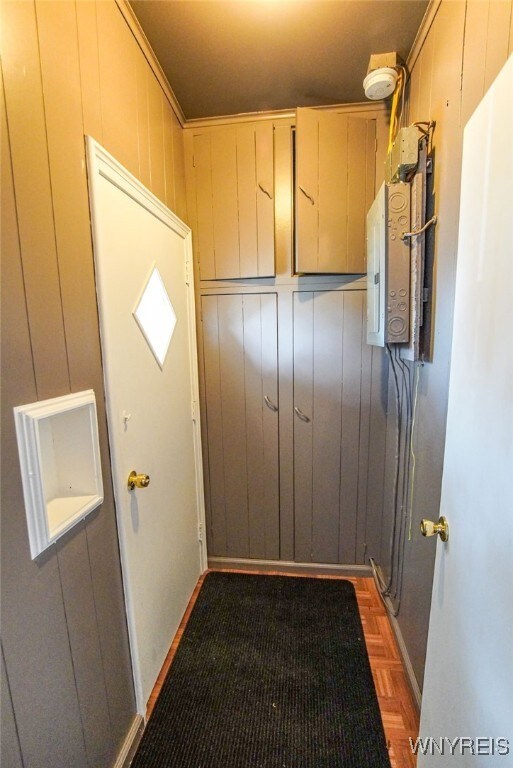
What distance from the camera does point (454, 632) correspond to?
2.65ft

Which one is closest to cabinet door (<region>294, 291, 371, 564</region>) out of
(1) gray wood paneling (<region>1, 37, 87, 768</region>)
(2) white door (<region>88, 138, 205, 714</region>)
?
(2) white door (<region>88, 138, 205, 714</region>)

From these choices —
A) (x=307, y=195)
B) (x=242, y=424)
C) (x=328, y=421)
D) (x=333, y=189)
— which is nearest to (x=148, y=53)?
(x=307, y=195)

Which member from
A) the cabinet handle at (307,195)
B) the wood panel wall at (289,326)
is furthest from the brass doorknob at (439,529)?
the cabinet handle at (307,195)

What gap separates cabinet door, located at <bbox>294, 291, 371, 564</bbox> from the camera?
1.89 m

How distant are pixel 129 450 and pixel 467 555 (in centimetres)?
110

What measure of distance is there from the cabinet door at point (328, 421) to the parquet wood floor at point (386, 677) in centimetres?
31

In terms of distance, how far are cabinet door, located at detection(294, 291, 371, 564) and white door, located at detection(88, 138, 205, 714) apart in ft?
2.20

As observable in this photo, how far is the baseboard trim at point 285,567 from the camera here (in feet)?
6.78

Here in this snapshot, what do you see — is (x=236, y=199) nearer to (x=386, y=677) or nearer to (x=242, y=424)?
(x=242, y=424)

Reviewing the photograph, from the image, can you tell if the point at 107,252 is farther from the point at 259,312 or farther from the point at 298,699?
the point at 298,699

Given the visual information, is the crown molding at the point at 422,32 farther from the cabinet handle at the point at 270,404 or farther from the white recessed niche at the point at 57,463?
the white recessed niche at the point at 57,463

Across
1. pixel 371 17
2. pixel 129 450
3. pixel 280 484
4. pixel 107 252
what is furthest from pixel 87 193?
pixel 280 484

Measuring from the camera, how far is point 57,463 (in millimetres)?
974

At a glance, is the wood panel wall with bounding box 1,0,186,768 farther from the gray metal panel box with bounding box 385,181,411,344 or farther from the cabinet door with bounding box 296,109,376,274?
the gray metal panel box with bounding box 385,181,411,344
